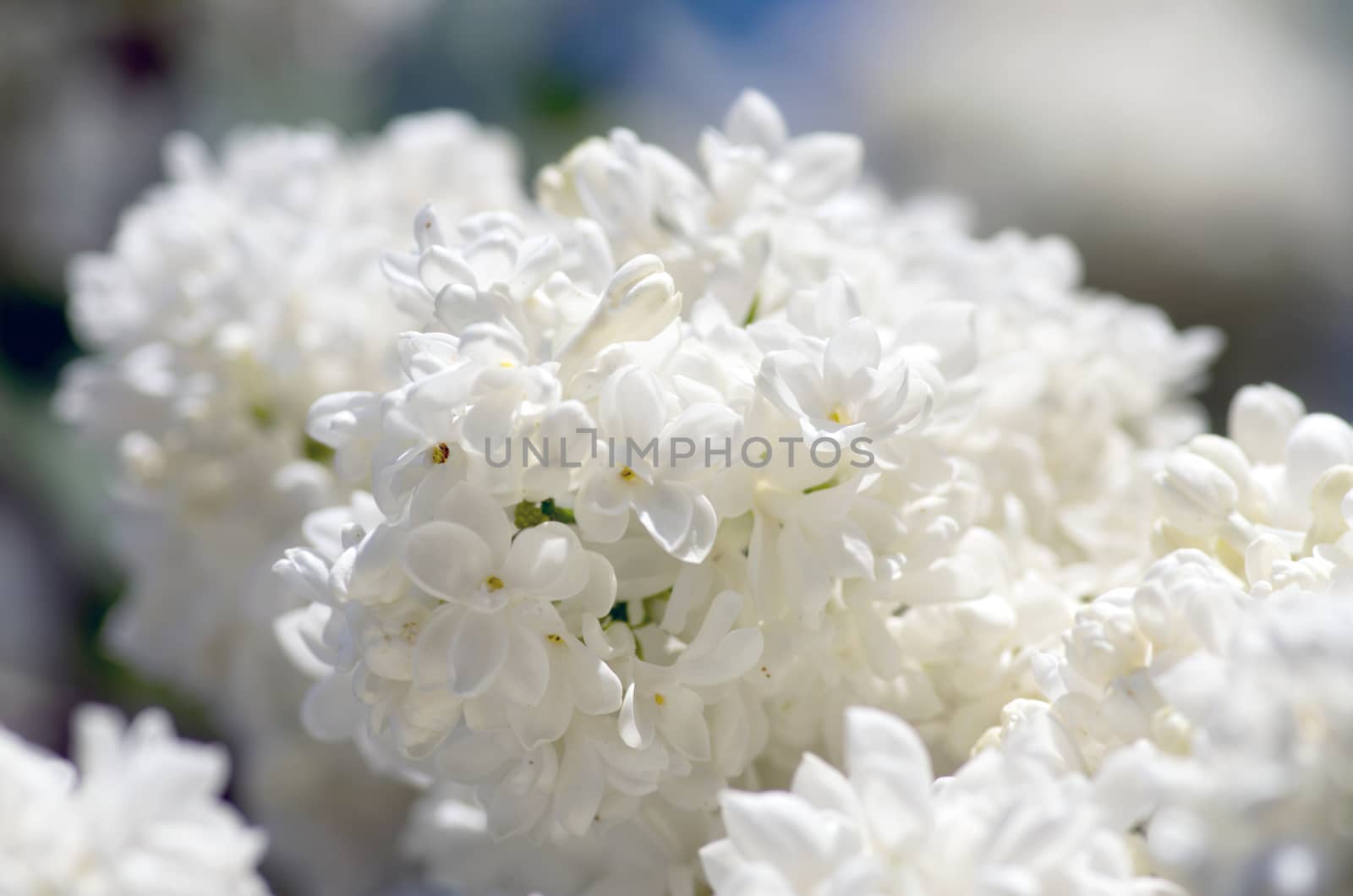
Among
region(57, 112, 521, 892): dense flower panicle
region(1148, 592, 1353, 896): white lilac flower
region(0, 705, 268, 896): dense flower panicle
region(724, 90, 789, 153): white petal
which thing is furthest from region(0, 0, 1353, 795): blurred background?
region(1148, 592, 1353, 896): white lilac flower

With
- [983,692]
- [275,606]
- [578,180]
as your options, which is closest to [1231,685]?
[983,692]

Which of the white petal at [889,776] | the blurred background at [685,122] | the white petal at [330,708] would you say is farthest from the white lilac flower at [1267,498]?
the blurred background at [685,122]

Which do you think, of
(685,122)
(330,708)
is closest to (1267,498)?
(330,708)

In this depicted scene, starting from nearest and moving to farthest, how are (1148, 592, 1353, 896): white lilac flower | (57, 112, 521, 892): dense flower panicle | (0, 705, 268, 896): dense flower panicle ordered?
(1148, 592, 1353, 896): white lilac flower → (0, 705, 268, 896): dense flower panicle → (57, 112, 521, 892): dense flower panicle

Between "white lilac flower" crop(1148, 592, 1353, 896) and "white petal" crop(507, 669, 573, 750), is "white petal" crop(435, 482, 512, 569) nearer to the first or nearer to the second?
"white petal" crop(507, 669, 573, 750)

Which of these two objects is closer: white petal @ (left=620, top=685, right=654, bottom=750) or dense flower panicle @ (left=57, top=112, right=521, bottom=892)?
white petal @ (left=620, top=685, right=654, bottom=750)

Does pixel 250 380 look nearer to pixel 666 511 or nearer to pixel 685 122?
pixel 666 511
